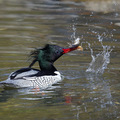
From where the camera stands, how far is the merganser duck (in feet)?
25.9

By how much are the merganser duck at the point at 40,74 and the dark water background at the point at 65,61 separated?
20 centimetres

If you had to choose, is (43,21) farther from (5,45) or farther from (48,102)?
(48,102)

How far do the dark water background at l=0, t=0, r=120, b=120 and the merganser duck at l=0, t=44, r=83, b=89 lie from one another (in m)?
0.20

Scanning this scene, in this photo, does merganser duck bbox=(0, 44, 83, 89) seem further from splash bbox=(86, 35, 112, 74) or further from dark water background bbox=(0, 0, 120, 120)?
splash bbox=(86, 35, 112, 74)

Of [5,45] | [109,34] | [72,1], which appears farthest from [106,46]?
[72,1]

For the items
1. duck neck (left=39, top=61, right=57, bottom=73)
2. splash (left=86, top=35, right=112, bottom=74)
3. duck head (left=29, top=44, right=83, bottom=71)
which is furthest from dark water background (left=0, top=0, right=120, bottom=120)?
duck head (left=29, top=44, right=83, bottom=71)

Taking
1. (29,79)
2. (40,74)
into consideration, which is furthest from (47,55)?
(29,79)

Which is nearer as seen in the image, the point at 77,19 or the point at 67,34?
the point at 67,34

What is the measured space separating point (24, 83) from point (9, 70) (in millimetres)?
1370

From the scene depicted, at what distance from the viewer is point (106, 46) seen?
1218 centimetres

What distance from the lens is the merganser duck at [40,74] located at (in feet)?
25.9

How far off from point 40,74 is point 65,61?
6.75 feet

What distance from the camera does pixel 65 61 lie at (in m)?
A: 10.2

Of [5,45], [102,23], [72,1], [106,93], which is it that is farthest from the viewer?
[72,1]
